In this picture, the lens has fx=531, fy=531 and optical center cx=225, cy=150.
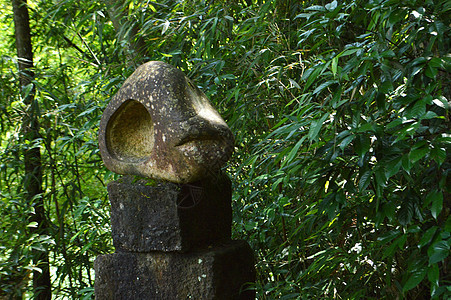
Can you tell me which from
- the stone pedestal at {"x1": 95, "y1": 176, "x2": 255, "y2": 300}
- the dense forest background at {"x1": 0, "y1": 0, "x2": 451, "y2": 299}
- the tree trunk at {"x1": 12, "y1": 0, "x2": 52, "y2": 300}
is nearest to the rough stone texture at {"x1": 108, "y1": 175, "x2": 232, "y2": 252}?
the stone pedestal at {"x1": 95, "y1": 176, "x2": 255, "y2": 300}

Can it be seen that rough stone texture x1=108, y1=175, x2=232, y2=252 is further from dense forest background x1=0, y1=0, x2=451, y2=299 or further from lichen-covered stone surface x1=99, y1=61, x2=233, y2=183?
dense forest background x1=0, y1=0, x2=451, y2=299

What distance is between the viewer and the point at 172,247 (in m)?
1.95

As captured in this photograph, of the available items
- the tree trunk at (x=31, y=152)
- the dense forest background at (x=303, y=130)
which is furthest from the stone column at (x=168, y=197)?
the tree trunk at (x=31, y=152)

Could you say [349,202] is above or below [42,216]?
below

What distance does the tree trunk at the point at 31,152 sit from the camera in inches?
128

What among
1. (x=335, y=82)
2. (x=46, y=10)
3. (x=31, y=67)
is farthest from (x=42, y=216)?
(x=335, y=82)

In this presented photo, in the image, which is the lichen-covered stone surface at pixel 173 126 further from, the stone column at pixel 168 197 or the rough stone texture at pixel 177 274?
the rough stone texture at pixel 177 274

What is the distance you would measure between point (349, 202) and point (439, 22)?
87 cm

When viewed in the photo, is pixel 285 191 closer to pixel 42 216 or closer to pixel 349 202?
pixel 349 202

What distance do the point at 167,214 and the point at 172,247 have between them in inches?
4.8

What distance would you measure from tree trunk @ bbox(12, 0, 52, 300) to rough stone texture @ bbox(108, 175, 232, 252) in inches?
48.7

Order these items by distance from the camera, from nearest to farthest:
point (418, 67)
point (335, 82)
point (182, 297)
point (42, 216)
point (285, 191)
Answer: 1. point (418, 67)
2. point (335, 82)
3. point (182, 297)
4. point (285, 191)
5. point (42, 216)

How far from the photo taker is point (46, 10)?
3.60 meters

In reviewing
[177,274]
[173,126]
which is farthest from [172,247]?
[173,126]
